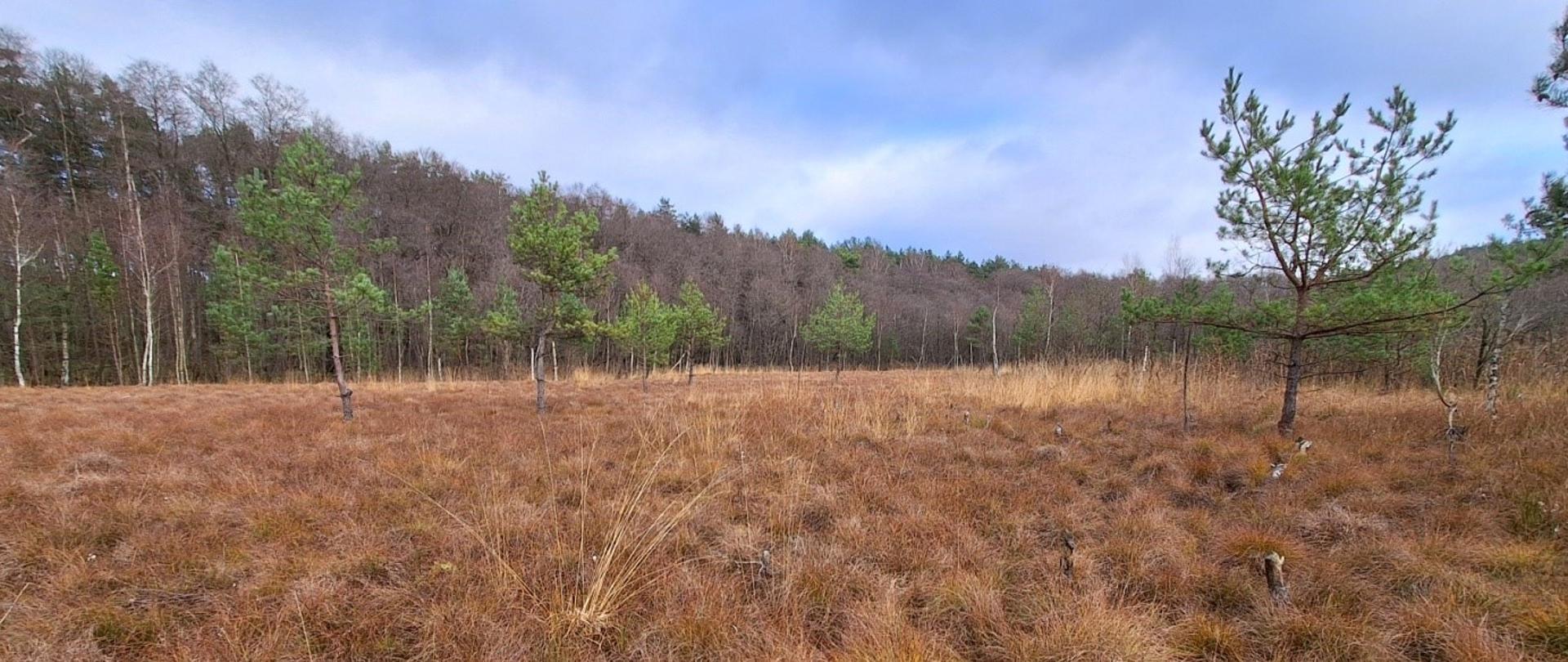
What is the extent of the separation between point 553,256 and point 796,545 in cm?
641

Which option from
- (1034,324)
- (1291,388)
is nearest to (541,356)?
(1291,388)

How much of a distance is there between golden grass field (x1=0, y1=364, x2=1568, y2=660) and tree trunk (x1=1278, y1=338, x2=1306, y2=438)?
0.78 ft

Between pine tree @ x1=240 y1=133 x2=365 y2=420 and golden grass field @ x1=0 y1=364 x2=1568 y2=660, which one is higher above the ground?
pine tree @ x1=240 y1=133 x2=365 y2=420

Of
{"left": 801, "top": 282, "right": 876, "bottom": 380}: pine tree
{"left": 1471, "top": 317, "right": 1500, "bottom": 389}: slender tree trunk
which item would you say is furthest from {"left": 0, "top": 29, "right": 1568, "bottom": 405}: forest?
{"left": 801, "top": 282, "right": 876, "bottom": 380}: pine tree

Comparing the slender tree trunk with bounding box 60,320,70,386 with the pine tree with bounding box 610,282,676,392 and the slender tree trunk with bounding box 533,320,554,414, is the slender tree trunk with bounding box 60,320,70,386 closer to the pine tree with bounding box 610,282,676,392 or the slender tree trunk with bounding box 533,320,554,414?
the pine tree with bounding box 610,282,676,392

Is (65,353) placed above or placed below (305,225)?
below

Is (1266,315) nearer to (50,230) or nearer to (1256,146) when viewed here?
(1256,146)

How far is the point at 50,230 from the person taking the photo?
671 inches

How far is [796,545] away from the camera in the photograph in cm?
300

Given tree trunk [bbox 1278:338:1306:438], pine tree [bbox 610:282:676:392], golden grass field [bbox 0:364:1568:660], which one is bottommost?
golden grass field [bbox 0:364:1568:660]

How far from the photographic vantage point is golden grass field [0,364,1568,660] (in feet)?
6.72

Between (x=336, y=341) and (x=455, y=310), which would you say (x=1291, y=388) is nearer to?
(x=336, y=341)

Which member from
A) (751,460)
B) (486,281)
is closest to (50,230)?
(486,281)

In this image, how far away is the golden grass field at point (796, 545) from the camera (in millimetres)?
2049
